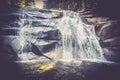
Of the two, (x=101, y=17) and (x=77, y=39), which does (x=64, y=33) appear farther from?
(x=101, y=17)

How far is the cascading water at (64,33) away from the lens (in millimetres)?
3742

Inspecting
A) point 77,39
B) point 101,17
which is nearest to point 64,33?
point 77,39

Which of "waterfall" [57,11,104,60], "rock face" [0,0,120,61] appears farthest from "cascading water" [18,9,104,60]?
"rock face" [0,0,120,61]

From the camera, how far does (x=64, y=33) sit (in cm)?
394

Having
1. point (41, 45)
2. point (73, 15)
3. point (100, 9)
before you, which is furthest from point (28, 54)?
point (100, 9)

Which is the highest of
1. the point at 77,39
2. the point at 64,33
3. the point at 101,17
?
the point at 101,17

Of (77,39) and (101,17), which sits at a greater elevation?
(101,17)

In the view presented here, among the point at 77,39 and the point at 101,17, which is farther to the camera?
the point at 101,17

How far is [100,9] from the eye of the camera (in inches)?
158

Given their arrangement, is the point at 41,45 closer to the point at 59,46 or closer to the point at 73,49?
the point at 59,46

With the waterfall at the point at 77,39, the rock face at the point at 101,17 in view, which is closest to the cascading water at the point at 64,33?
the waterfall at the point at 77,39

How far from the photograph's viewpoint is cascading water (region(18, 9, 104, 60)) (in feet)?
12.3

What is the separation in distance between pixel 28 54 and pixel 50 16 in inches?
29.2

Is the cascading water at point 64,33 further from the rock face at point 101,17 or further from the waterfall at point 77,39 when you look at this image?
the rock face at point 101,17
